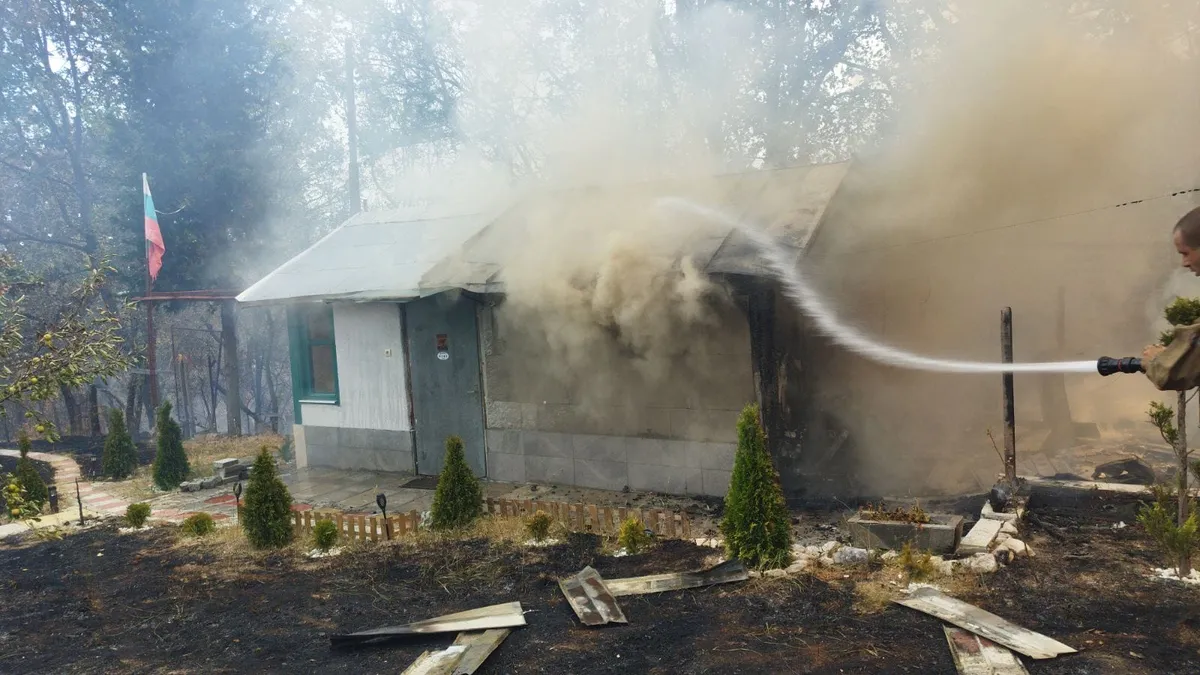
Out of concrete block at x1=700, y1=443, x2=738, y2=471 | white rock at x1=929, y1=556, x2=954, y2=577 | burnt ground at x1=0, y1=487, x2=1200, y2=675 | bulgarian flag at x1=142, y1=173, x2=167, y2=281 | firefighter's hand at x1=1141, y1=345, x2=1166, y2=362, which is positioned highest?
bulgarian flag at x1=142, y1=173, x2=167, y2=281

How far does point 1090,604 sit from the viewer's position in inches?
197

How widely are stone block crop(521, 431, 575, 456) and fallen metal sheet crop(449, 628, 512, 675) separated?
498 cm

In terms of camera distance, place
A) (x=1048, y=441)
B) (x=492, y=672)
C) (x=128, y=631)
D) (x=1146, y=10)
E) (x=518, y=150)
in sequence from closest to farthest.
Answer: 1. (x=492, y=672)
2. (x=128, y=631)
3. (x=1048, y=441)
4. (x=1146, y=10)
5. (x=518, y=150)

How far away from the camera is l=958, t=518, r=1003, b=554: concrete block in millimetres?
5949

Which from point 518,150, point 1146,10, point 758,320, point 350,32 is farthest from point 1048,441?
point 350,32

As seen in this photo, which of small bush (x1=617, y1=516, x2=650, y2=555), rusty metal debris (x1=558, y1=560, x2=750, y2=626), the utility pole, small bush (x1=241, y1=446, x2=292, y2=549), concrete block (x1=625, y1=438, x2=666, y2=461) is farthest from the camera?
the utility pole

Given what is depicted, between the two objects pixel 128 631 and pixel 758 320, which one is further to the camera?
pixel 758 320

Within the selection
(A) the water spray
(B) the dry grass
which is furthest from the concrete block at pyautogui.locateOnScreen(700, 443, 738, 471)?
(B) the dry grass

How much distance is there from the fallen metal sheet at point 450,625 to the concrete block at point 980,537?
12.2ft

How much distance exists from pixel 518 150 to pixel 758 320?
1209 centimetres

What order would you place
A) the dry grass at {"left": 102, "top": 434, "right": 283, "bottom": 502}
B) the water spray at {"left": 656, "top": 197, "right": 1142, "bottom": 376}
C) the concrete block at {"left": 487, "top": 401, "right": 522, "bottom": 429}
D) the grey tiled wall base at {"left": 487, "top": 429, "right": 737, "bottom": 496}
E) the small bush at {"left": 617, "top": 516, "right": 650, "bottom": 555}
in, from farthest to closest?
the dry grass at {"left": 102, "top": 434, "right": 283, "bottom": 502}, the concrete block at {"left": 487, "top": 401, "right": 522, "bottom": 429}, the grey tiled wall base at {"left": 487, "top": 429, "right": 737, "bottom": 496}, the water spray at {"left": 656, "top": 197, "right": 1142, "bottom": 376}, the small bush at {"left": 617, "top": 516, "right": 650, "bottom": 555}

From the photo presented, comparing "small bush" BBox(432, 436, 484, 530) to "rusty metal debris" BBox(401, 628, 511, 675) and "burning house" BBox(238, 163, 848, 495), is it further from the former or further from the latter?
"rusty metal debris" BBox(401, 628, 511, 675)

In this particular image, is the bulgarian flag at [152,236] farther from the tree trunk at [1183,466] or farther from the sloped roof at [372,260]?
the tree trunk at [1183,466]

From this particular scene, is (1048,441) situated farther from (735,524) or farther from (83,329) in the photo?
(83,329)
